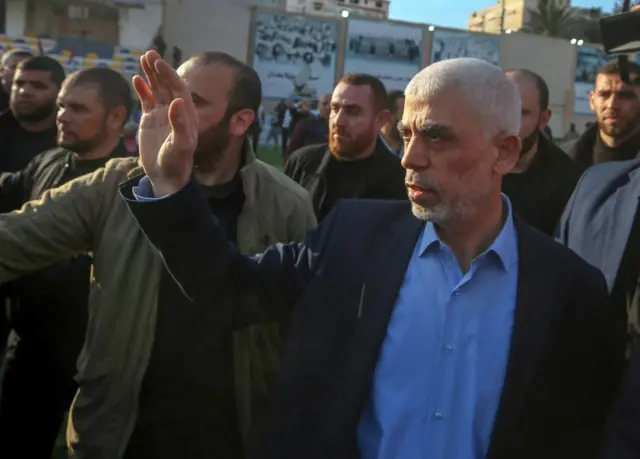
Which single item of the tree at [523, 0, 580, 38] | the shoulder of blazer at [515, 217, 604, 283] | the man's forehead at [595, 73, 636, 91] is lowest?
the shoulder of blazer at [515, 217, 604, 283]

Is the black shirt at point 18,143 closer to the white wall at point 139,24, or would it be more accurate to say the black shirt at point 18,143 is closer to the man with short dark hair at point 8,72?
the man with short dark hair at point 8,72

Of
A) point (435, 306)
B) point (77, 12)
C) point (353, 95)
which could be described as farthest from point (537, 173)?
point (77, 12)

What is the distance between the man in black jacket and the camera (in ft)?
10.4

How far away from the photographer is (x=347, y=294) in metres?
1.86

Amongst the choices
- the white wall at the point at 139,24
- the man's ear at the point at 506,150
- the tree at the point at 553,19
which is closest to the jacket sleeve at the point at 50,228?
the man's ear at the point at 506,150

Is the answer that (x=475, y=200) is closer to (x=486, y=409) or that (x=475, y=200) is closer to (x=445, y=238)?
(x=445, y=238)

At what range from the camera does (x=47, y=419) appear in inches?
129

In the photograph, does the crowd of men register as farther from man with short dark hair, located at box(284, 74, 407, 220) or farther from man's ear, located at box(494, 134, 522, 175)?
man with short dark hair, located at box(284, 74, 407, 220)

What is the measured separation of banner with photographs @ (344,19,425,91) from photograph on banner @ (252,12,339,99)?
959 millimetres

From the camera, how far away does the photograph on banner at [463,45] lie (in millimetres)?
34719

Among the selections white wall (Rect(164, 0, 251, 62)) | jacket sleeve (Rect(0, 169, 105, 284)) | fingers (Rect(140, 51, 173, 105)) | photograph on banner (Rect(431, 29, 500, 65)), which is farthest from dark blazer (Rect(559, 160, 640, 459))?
photograph on banner (Rect(431, 29, 500, 65))

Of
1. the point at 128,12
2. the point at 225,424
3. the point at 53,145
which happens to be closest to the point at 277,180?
the point at 225,424

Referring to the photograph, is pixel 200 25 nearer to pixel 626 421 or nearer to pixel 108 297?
pixel 108 297

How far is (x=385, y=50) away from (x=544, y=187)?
3079 cm
